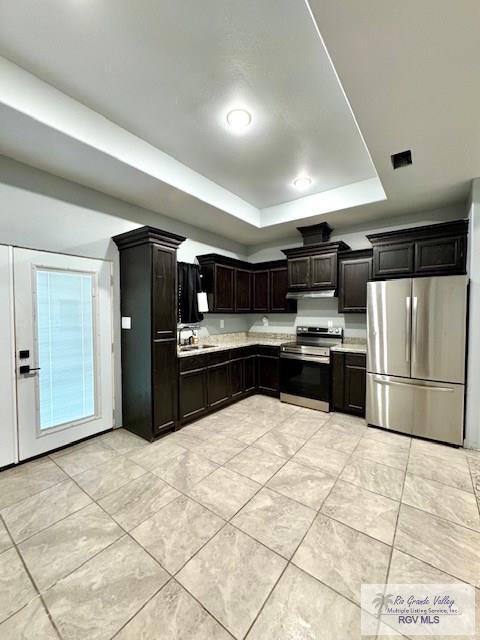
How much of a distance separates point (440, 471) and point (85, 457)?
11.3ft

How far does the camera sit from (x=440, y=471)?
8.38 feet

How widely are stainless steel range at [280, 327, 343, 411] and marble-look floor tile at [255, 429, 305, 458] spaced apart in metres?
0.99

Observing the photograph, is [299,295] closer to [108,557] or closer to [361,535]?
[361,535]

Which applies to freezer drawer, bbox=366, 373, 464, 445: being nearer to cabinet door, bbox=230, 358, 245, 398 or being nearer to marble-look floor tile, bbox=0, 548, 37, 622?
cabinet door, bbox=230, 358, 245, 398

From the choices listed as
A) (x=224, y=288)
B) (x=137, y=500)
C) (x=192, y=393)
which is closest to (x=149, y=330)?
(x=192, y=393)

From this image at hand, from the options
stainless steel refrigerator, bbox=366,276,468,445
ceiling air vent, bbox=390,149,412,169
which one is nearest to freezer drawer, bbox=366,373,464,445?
stainless steel refrigerator, bbox=366,276,468,445

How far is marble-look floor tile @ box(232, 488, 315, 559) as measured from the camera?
1.77 meters

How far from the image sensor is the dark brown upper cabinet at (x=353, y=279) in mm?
3957

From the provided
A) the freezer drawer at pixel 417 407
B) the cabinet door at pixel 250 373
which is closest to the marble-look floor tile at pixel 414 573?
the freezer drawer at pixel 417 407

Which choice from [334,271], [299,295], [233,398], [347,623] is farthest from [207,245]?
[347,623]

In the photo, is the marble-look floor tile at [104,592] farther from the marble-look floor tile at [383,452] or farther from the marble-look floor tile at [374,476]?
the marble-look floor tile at [383,452]

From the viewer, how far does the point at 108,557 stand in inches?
65.4

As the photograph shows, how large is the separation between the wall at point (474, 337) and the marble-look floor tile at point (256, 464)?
210cm

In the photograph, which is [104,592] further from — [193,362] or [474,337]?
[474,337]
